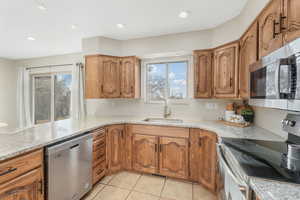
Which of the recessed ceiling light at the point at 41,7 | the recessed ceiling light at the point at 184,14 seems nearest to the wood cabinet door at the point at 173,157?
the recessed ceiling light at the point at 184,14

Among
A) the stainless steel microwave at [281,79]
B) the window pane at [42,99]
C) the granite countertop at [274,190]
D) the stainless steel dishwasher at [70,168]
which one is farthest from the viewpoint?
the window pane at [42,99]

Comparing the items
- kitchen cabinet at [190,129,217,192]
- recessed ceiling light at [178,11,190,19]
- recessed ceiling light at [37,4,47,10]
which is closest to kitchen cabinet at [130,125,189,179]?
kitchen cabinet at [190,129,217,192]

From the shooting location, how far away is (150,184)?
83.4 inches

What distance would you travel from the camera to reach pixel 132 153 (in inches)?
94.6

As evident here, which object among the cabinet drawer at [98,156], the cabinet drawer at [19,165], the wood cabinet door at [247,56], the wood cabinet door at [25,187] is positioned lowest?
the cabinet drawer at [98,156]

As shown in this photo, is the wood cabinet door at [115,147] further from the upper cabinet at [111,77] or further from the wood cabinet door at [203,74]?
the wood cabinet door at [203,74]

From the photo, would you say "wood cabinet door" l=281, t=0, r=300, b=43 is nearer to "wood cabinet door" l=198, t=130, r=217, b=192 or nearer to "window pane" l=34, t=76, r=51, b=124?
"wood cabinet door" l=198, t=130, r=217, b=192

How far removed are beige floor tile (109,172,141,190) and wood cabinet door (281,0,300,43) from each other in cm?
240

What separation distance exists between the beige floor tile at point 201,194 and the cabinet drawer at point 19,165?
6.21 feet

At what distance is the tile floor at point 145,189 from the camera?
1863 mm

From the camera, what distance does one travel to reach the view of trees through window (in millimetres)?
2814

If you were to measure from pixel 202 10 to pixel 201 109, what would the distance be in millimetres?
1599

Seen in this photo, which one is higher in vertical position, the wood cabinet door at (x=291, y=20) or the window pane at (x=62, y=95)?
the wood cabinet door at (x=291, y=20)

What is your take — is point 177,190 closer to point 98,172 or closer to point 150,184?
point 150,184
